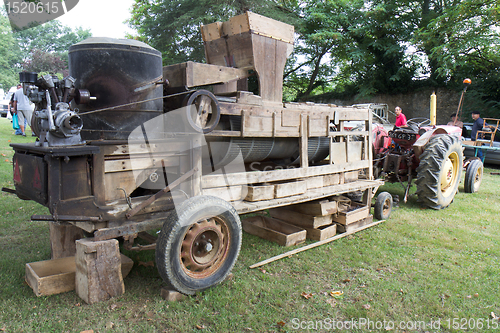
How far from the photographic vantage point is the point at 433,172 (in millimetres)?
6949

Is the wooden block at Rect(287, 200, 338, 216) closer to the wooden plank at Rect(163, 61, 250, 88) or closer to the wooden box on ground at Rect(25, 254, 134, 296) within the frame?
the wooden plank at Rect(163, 61, 250, 88)

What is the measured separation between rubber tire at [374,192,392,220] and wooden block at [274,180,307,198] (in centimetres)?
224

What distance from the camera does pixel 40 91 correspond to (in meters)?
3.14

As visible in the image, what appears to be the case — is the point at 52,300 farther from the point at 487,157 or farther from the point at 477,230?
the point at 487,157

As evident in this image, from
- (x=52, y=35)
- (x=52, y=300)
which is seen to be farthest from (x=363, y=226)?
(x=52, y=35)

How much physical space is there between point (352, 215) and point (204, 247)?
122 inches

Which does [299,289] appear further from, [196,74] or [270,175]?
[196,74]

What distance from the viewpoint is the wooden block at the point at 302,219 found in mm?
5418

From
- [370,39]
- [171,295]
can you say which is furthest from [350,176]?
[370,39]

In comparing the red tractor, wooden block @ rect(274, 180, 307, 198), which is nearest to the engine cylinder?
wooden block @ rect(274, 180, 307, 198)

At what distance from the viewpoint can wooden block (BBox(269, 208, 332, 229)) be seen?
5418 mm

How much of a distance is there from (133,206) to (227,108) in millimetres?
1511

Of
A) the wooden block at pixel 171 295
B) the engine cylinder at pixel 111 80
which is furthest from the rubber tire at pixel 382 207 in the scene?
the engine cylinder at pixel 111 80

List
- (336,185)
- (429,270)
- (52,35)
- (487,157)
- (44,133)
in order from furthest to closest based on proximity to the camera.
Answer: (52,35), (487,157), (336,185), (429,270), (44,133)
